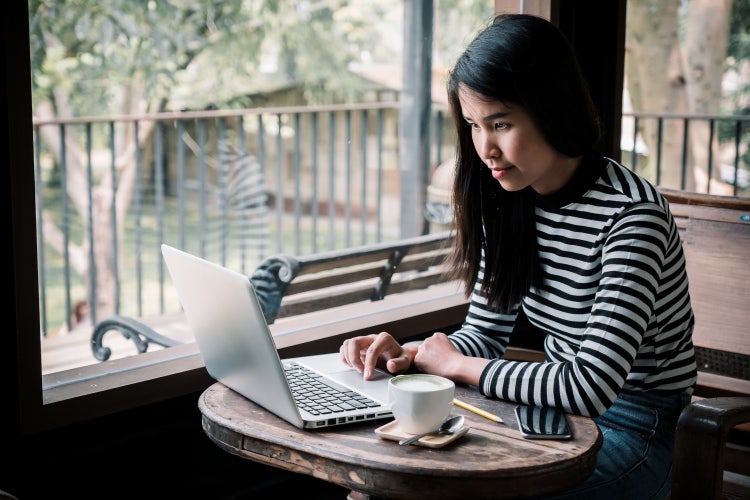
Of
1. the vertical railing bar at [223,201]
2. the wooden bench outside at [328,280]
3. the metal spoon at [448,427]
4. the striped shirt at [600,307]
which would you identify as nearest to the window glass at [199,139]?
the vertical railing bar at [223,201]

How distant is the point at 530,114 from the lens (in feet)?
4.67

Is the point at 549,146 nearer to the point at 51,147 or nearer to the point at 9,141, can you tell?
the point at 9,141

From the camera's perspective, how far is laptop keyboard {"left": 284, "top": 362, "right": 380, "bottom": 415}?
4.19 feet

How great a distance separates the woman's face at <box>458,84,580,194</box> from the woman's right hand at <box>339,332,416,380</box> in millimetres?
344

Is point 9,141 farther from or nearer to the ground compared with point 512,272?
farther from the ground

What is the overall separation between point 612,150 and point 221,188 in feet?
8.59

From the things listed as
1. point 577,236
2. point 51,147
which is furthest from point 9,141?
point 51,147

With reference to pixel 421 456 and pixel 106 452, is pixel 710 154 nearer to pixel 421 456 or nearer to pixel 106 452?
pixel 106 452

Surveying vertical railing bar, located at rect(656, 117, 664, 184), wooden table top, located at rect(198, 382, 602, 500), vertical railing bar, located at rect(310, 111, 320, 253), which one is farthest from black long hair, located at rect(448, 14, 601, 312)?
vertical railing bar, located at rect(656, 117, 664, 184)

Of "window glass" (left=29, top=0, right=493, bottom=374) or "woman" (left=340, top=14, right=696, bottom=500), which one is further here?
"window glass" (left=29, top=0, right=493, bottom=374)

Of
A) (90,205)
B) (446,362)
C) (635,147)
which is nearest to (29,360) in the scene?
(446,362)

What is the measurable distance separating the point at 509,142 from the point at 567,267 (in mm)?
264

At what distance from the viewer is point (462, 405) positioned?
1330 mm

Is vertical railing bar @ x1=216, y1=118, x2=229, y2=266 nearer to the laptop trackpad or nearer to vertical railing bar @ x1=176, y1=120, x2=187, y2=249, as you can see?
vertical railing bar @ x1=176, y1=120, x2=187, y2=249
